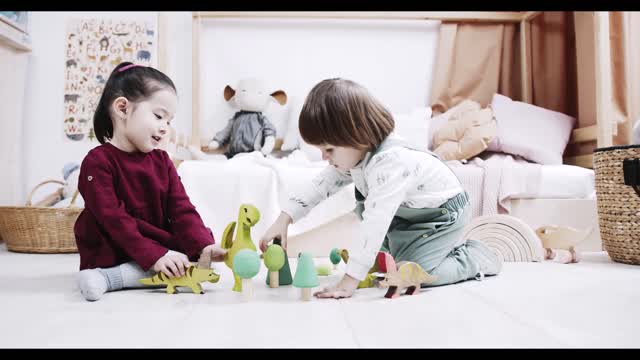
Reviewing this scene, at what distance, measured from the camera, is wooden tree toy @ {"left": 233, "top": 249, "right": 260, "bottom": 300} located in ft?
3.08

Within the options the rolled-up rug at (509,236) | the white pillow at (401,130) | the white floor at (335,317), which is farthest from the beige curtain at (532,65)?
the white floor at (335,317)

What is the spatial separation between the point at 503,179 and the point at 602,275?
552mm

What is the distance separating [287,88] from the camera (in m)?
2.52

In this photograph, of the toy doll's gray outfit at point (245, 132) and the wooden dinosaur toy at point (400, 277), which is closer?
the wooden dinosaur toy at point (400, 277)

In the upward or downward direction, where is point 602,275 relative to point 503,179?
downward

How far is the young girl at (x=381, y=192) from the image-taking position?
98cm

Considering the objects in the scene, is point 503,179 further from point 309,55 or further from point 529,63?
point 309,55

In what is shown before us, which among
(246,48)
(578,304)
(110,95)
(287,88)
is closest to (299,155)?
(287,88)

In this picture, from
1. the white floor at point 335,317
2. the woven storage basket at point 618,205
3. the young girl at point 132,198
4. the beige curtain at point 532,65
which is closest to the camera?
the white floor at point 335,317

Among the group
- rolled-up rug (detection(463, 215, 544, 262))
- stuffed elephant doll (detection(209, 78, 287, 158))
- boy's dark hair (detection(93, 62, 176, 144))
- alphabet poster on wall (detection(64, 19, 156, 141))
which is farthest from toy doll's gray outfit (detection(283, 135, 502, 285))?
alphabet poster on wall (detection(64, 19, 156, 141))

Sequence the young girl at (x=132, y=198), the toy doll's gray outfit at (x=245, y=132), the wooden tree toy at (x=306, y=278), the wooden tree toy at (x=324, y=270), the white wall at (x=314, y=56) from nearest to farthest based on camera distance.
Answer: the wooden tree toy at (x=306, y=278)
the young girl at (x=132, y=198)
the wooden tree toy at (x=324, y=270)
the toy doll's gray outfit at (x=245, y=132)
the white wall at (x=314, y=56)

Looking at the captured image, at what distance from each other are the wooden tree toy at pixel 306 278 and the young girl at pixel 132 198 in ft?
0.77

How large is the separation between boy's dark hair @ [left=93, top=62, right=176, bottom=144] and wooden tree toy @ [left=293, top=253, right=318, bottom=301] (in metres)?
0.47

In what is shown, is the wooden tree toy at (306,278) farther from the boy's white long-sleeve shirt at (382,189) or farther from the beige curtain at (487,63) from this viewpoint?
the beige curtain at (487,63)
